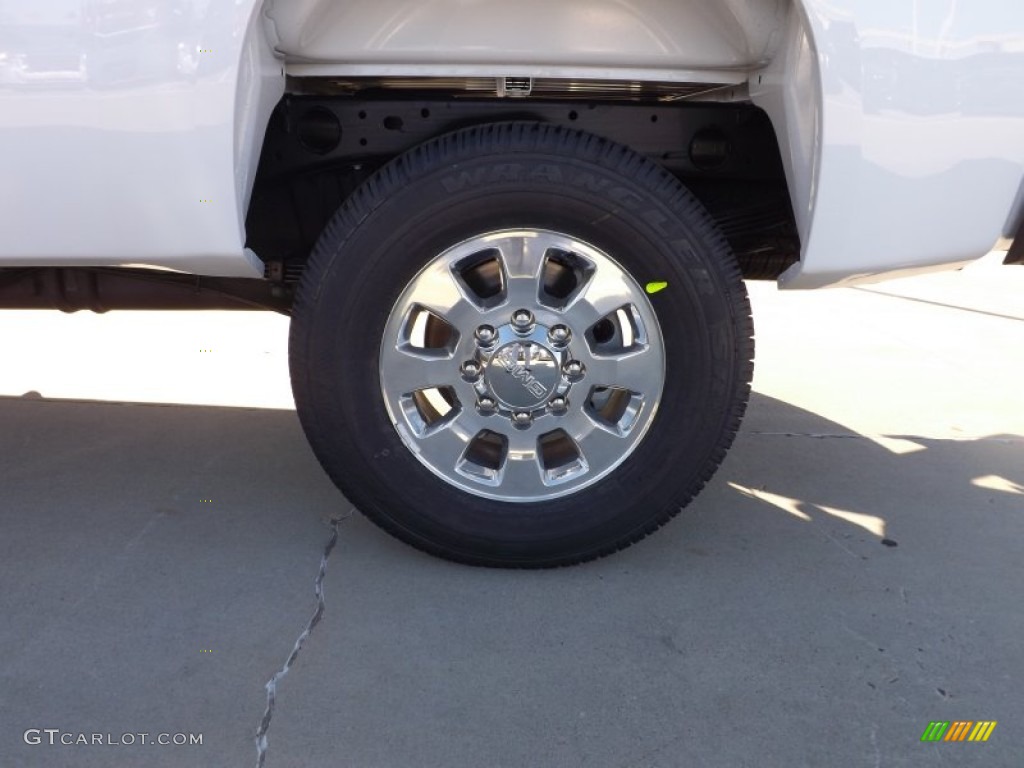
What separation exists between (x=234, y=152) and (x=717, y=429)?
1.38m

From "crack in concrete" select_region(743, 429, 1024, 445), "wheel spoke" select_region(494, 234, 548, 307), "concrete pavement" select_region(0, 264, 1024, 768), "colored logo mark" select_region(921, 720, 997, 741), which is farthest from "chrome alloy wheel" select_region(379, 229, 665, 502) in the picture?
"crack in concrete" select_region(743, 429, 1024, 445)

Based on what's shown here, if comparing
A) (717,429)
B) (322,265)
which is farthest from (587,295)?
(322,265)

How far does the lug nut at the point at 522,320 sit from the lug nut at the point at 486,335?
0.06 meters

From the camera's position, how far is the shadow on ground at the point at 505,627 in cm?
195

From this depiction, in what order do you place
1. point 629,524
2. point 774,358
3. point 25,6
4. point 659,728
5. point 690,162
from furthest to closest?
point 774,358, point 690,162, point 629,524, point 25,6, point 659,728

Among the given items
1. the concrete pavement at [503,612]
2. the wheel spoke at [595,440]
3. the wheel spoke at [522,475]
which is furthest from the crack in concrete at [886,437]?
the wheel spoke at [522,475]

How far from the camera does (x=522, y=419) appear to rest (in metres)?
2.55

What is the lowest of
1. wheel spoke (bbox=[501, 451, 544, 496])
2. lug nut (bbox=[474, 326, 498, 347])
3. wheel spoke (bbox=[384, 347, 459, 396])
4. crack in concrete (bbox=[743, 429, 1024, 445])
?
crack in concrete (bbox=[743, 429, 1024, 445])

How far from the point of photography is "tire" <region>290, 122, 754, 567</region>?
2.40 metres

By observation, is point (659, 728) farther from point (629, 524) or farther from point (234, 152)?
point (234, 152)

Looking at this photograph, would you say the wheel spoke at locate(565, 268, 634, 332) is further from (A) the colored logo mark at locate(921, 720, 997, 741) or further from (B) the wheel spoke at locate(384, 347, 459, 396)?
(A) the colored logo mark at locate(921, 720, 997, 741)

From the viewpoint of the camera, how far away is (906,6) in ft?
7.14

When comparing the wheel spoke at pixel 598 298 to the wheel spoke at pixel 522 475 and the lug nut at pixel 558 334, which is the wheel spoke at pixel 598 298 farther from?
the wheel spoke at pixel 522 475

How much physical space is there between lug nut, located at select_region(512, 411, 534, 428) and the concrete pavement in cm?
41
